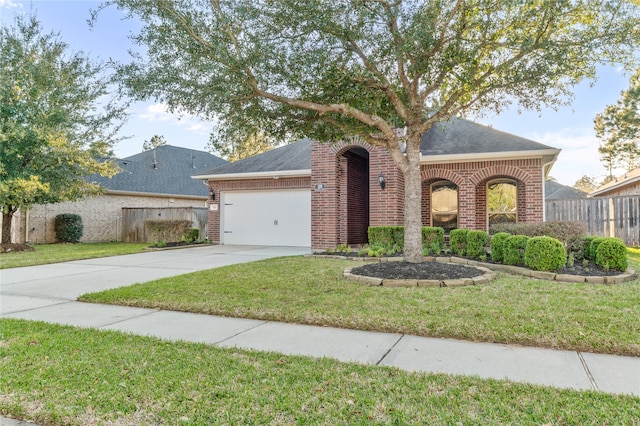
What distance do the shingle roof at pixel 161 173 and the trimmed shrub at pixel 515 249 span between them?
689 inches

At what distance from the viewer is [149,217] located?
18500 millimetres

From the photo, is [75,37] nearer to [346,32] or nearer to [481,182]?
[346,32]

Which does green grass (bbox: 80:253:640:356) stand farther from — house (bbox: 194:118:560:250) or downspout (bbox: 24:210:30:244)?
downspout (bbox: 24:210:30:244)

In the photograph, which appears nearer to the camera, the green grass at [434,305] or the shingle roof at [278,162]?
the green grass at [434,305]

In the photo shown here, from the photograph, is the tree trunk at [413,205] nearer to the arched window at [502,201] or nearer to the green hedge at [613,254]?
the green hedge at [613,254]

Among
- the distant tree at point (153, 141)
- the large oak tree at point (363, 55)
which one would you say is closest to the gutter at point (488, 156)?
the large oak tree at point (363, 55)

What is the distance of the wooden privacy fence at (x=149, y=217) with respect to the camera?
56.5ft

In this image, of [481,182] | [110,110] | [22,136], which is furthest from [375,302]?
[110,110]

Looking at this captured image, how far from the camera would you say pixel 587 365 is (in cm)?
317

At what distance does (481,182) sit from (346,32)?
767 cm

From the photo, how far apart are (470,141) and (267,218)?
24.5 feet

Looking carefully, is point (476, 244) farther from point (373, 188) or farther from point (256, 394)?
point (256, 394)

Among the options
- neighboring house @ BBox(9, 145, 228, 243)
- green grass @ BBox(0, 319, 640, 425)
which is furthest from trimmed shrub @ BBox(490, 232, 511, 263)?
neighboring house @ BBox(9, 145, 228, 243)

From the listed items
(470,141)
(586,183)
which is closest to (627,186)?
(470,141)
